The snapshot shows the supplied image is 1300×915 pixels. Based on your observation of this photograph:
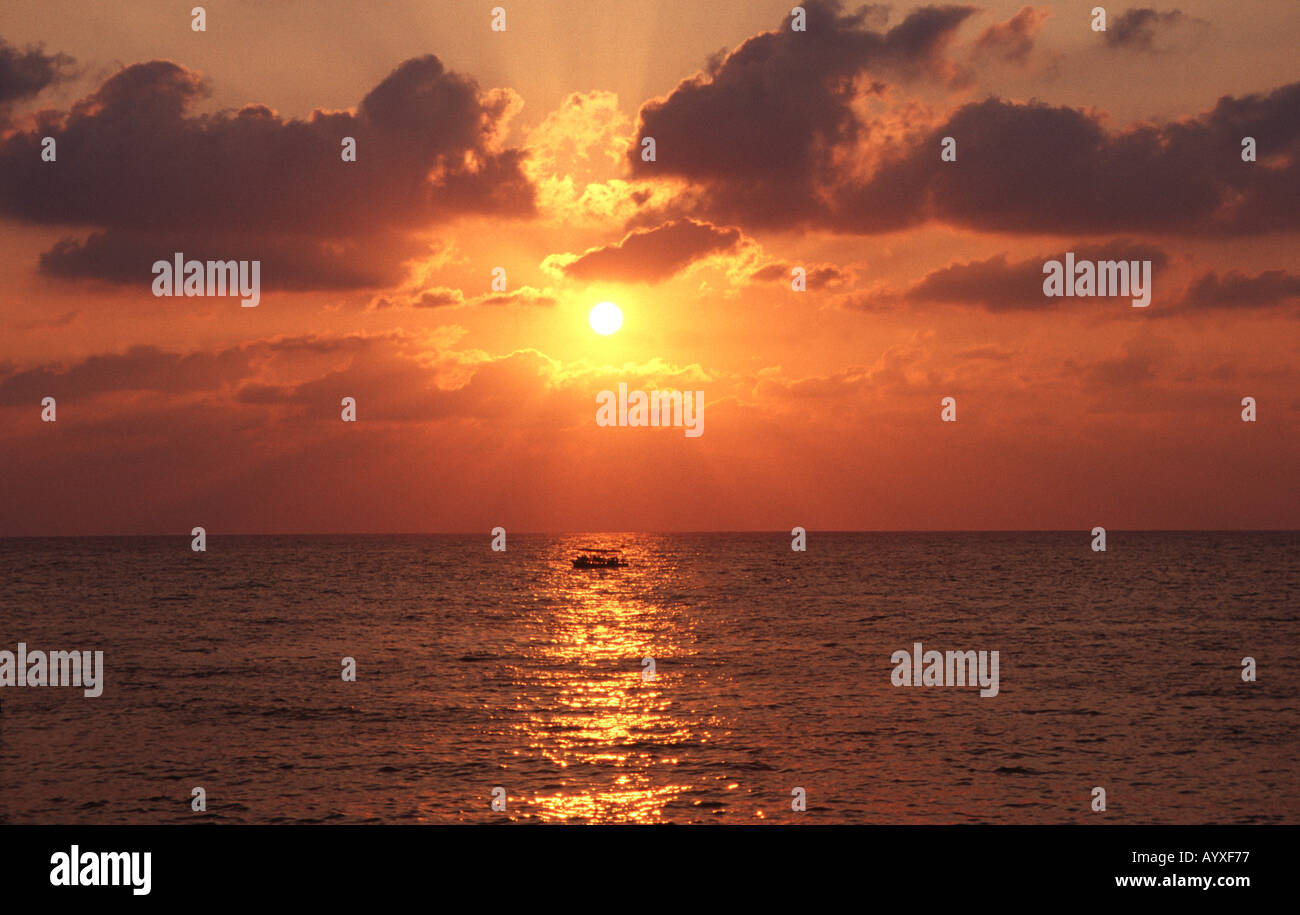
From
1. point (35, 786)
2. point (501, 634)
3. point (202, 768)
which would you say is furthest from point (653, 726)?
point (501, 634)

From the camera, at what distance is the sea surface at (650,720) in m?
31.8

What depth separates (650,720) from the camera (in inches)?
1761

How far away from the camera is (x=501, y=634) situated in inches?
3246

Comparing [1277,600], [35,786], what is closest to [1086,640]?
[1277,600]

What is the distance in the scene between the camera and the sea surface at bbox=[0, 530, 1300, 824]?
1252 inches

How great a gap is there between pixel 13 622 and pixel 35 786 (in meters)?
72.7
